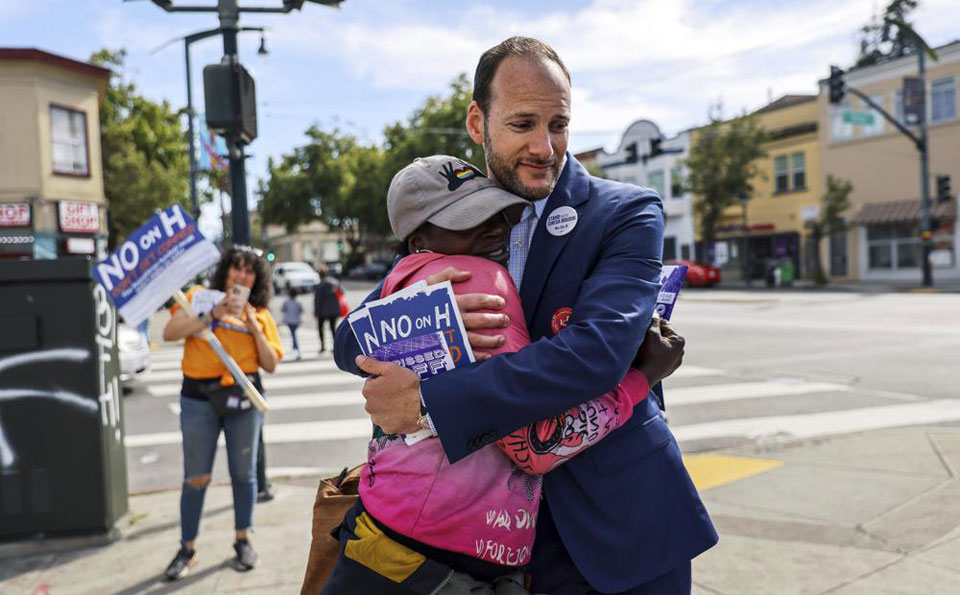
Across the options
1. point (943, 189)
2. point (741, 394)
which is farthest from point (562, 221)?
point (943, 189)

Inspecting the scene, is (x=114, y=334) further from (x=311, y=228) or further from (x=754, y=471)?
(x=311, y=228)

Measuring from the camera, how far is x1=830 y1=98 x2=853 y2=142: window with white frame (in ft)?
110

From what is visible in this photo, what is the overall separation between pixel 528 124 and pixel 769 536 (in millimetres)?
3607

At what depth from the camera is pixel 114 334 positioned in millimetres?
4832

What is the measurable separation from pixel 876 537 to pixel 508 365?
3791 millimetres

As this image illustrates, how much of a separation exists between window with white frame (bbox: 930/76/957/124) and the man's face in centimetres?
3407

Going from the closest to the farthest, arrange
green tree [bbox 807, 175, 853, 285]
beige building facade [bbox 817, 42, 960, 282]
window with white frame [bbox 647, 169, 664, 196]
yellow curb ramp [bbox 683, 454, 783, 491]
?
yellow curb ramp [bbox 683, 454, 783, 491] < beige building facade [bbox 817, 42, 960, 282] < green tree [bbox 807, 175, 853, 285] < window with white frame [bbox 647, 169, 664, 196]

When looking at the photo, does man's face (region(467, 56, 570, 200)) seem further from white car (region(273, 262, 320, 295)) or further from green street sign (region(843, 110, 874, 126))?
white car (region(273, 262, 320, 295))

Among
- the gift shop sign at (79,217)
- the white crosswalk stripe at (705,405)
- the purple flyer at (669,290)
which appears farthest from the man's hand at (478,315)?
the gift shop sign at (79,217)

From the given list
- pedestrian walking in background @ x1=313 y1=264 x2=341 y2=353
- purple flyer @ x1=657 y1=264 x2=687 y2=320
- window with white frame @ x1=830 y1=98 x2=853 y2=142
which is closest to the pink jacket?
purple flyer @ x1=657 y1=264 x2=687 y2=320

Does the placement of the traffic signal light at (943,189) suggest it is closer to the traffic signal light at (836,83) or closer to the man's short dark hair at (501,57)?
the traffic signal light at (836,83)

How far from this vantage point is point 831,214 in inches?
1232

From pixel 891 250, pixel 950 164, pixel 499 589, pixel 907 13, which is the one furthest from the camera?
pixel 907 13

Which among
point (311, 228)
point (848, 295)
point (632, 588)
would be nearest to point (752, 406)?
point (632, 588)
